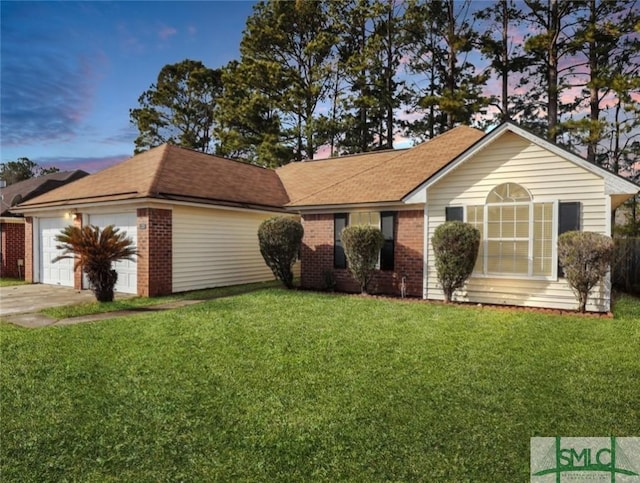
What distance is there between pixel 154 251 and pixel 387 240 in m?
6.90

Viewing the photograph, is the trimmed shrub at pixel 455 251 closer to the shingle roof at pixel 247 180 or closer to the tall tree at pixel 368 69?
the shingle roof at pixel 247 180

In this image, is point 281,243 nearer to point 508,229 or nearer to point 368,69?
point 508,229

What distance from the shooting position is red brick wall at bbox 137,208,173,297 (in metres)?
11.4

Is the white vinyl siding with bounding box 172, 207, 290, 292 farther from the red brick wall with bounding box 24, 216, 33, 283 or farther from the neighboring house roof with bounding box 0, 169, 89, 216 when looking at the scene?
the neighboring house roof with bounding box 0, 169, 89, 216

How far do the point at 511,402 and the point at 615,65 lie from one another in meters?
23.7

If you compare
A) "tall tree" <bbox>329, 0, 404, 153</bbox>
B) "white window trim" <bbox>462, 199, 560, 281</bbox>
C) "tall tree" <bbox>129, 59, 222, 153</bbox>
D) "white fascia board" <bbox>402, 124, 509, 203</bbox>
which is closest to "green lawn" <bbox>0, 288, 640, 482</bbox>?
"white window trim" <bbox>462, 199, 560, 281</bbox>

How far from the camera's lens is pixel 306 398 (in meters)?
4.27

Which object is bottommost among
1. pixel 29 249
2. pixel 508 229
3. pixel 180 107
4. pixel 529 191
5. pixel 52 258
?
pixel 52 258

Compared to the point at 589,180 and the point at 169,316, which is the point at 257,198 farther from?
the point at 589,180

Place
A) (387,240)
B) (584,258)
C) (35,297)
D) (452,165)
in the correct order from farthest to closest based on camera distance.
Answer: (387,240), (35,297), (452,165), (584,258)

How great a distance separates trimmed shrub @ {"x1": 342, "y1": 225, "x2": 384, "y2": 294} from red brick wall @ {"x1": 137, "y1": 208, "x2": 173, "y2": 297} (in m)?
5.36

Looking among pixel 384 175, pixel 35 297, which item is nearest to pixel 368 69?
pixel 384 175

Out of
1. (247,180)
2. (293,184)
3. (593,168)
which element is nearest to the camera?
(593,168)

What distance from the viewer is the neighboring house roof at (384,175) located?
39.8 ft
